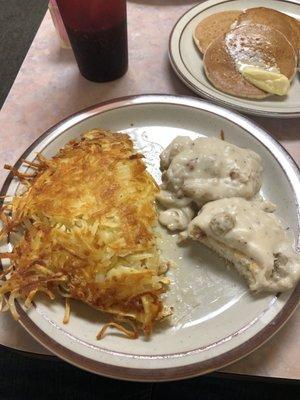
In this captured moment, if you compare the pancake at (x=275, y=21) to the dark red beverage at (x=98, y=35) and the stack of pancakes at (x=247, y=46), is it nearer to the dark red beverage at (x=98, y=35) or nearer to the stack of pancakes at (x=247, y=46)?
the stack of pancakes at (x=247, y=46)

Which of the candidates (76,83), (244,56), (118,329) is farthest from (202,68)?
(118,329)

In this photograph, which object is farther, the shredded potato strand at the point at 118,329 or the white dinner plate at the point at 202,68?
the white dinner plate at the point at 202,68

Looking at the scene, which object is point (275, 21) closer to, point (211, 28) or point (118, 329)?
point (211, 28)

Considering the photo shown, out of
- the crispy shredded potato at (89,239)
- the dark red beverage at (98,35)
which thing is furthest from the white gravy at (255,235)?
the dark red beverage at (98,35)

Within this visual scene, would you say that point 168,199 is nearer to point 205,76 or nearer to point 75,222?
point 75,222

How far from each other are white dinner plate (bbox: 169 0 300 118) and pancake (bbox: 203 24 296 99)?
3cm

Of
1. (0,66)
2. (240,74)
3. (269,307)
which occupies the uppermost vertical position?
(240,74)

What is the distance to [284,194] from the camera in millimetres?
1019

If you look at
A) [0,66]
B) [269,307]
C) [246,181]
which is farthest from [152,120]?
[0,66]

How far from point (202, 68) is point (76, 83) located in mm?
422

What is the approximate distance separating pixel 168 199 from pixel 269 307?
0.35m

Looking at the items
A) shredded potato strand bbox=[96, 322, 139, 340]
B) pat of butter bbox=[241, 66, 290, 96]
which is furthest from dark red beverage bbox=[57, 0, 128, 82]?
shredded potato strand bbox=[96, 322, 139, 340]

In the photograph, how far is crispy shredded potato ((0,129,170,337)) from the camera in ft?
2.79

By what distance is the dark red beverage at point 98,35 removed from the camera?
1205 mm
